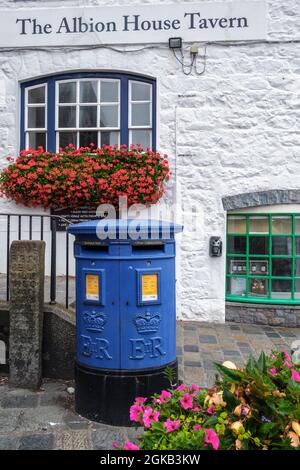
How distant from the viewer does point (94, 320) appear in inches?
138

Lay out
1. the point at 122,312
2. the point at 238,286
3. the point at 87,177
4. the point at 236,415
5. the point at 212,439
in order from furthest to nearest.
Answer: the point at 238,286, the point at 87,177, the point at 122,312, the point at 236,415, the point at 212,439

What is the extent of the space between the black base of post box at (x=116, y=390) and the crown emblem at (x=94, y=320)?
13.6 inches

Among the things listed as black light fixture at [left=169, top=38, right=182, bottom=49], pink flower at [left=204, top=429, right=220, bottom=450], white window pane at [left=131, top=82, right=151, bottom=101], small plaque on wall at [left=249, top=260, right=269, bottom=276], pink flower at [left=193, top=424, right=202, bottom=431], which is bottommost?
pink flower at [left=193, top=424, right=202, bottom=431]

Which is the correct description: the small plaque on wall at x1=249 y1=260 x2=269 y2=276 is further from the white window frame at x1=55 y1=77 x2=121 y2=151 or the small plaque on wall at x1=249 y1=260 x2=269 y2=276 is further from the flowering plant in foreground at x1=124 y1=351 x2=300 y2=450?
the flowering plant in foreground at x1=124 y1=351 x2=300 y2=450

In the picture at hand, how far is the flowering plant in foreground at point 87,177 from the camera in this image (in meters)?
6.64

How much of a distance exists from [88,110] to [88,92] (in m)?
0.29

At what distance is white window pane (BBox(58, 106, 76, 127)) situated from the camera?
286 inches

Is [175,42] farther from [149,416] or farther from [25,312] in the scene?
[149,416]

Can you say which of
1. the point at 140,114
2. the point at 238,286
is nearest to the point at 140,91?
the point at 140,114

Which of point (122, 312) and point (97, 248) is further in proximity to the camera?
point (97, 248)

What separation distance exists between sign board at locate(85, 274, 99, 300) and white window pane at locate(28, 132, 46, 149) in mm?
4480

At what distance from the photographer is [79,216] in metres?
6.98

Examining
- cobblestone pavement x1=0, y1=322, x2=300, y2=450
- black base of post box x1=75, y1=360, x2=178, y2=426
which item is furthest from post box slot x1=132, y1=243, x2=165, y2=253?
cobblestone pavement x1=0, y1=322, x2=300, y2=450

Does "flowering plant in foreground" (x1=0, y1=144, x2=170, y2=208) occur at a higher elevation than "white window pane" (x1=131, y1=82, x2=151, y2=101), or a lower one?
lower
